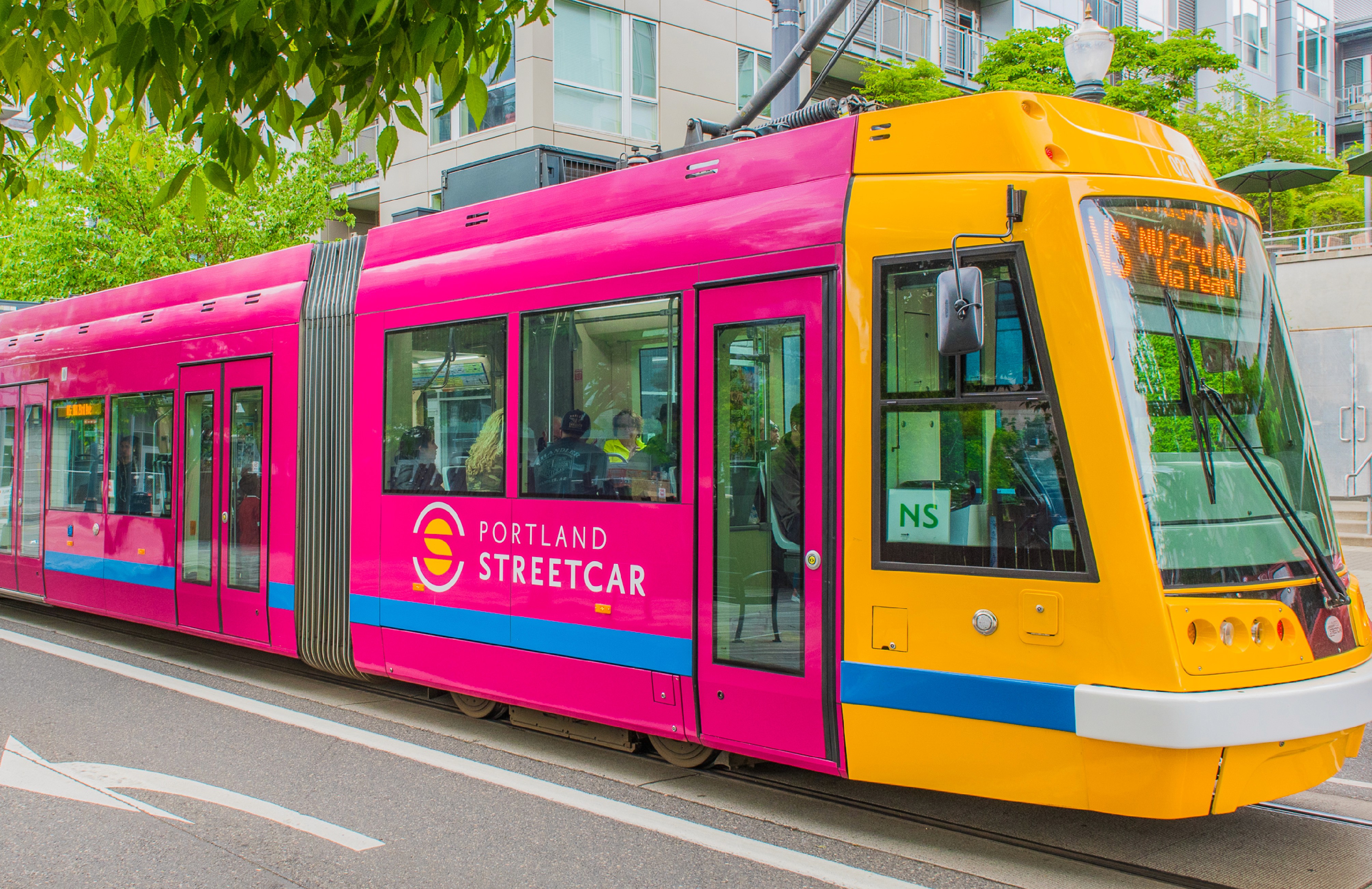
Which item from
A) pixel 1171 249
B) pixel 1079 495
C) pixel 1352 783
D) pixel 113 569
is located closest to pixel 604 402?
pixel 1079 495

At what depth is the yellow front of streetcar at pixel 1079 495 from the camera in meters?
4.19

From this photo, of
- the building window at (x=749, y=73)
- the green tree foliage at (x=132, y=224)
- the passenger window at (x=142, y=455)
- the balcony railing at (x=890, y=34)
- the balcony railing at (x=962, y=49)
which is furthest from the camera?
the balcony railing at (x=962, y=49)

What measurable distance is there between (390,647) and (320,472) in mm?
1392

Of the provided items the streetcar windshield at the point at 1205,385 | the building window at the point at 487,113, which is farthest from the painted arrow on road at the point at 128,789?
the building window at the point at 487,113

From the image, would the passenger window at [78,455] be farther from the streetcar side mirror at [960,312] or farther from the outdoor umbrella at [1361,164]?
the outdoor umbrella at [1361,164]

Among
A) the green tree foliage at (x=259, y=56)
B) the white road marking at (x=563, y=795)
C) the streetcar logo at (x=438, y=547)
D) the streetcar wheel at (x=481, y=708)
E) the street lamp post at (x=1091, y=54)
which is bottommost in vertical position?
the white road marking at (x=563, y=795)

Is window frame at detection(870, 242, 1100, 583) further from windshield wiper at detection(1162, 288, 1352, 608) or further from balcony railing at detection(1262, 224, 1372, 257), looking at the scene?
balcony railing at detection(1262, 224, 1372, 257)

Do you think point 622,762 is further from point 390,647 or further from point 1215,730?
point 1215,730

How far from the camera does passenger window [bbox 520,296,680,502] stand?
5.62 meters

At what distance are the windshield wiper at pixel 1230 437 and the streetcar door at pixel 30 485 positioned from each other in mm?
10510

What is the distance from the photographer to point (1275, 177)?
17.2 m

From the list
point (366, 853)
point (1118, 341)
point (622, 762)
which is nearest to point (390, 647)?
point (622, 762)

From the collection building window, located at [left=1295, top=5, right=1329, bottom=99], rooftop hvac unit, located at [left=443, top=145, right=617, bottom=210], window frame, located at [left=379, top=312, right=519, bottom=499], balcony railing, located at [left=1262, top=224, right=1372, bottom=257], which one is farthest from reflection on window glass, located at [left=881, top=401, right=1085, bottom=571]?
building window, located at [left=1295, top=5, right=1329, bottom=99]

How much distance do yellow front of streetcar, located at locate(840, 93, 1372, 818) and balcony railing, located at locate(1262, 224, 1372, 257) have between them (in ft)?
58.1
